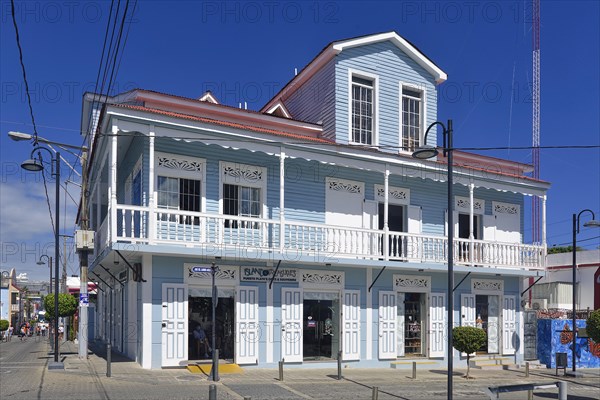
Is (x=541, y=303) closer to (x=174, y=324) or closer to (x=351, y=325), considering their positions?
(x=351, y=325)

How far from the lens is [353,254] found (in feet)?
63.1

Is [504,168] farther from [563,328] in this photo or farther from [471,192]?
[563,328]

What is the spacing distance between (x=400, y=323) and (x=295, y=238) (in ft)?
17.4

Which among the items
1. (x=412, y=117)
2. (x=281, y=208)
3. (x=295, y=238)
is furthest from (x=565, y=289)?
(x=281, y=208)

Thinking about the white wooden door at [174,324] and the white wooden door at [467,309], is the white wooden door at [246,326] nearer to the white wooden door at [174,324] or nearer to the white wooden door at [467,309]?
the white wooden door at [174,324]

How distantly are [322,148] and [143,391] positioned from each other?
8.94m

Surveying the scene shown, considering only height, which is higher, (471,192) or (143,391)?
(471,192)

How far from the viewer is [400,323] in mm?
21234

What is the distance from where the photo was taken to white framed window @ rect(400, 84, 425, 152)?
22781 mm

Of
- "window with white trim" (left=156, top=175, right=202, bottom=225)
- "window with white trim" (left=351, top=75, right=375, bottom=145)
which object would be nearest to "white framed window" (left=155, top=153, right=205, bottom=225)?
"window with white trim" (left=156, top=175, right=202, bottom=225)

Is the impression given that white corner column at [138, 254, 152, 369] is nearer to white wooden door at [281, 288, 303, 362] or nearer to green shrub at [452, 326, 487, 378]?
white wooden door at [281, 288, 303, 362]

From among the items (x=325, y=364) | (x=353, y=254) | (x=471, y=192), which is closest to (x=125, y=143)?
(x=353, y=254)

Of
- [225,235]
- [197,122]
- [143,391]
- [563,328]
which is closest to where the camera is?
[143,391]

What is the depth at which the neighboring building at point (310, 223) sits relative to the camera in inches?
671
